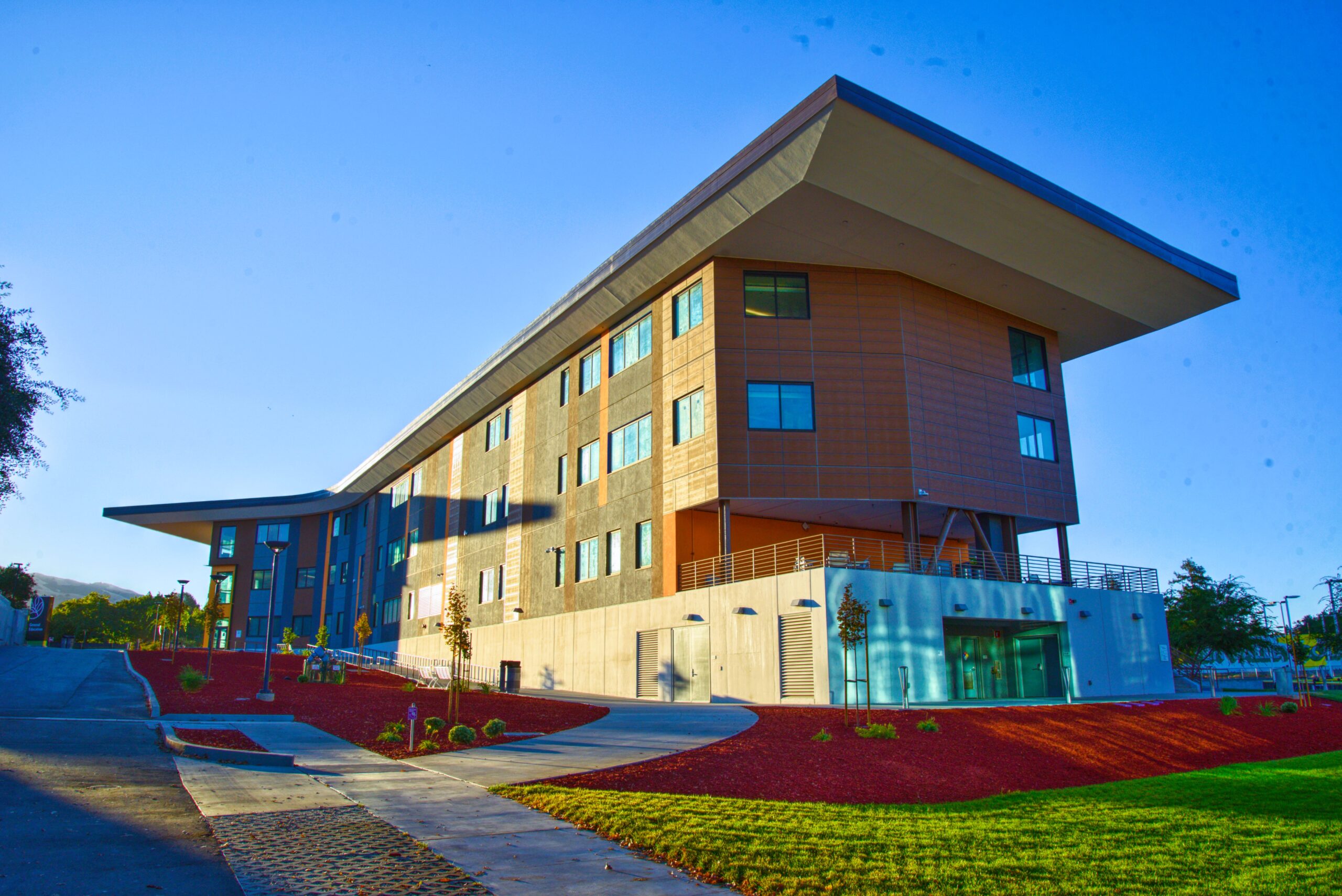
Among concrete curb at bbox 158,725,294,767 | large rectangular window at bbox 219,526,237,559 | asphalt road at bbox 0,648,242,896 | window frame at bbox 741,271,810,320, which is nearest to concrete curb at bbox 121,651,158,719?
asphalt road at bbox 0,648,242,896

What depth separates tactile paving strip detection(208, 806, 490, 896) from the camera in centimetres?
657

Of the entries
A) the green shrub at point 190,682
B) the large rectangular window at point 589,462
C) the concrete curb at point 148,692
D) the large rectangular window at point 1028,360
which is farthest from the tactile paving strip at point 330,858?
the large rectangular window at point 1028,360

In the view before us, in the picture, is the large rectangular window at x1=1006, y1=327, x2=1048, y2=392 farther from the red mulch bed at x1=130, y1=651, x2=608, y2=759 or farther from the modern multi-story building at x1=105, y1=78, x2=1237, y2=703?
the red mulch bed at x1=130, y1=651, x2=608, y2=759

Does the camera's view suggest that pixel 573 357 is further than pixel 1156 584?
Yes

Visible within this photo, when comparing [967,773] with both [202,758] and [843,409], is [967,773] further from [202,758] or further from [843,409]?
[843,409]

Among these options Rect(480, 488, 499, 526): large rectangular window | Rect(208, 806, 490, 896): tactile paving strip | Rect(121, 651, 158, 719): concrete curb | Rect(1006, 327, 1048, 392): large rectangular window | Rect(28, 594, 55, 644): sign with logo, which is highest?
Rect(1006, 327, 1048, 392): large rectangular window

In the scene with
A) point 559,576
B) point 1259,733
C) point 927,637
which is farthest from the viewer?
point 559,576

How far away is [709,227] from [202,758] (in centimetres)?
2153

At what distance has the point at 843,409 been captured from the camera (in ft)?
97.3

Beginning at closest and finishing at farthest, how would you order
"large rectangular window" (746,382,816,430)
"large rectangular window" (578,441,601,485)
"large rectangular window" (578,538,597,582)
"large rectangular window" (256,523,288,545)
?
"large rectangular window" (746,382,816,430)
"large rectangular window" (578,538,597,582)
"large rectangular window" (578,441,601,485)
"large rectangular window" (256,523,288,545)

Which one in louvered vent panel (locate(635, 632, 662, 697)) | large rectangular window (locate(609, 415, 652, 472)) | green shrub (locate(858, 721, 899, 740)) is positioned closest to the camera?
green shrub (locate(858, 721, 899, 740))

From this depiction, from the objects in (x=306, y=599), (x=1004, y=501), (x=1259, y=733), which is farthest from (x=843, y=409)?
(x=306, y=599)

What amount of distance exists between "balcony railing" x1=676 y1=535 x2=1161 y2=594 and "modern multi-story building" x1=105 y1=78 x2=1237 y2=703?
0.48 ft

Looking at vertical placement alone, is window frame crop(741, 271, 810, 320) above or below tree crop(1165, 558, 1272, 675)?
above
